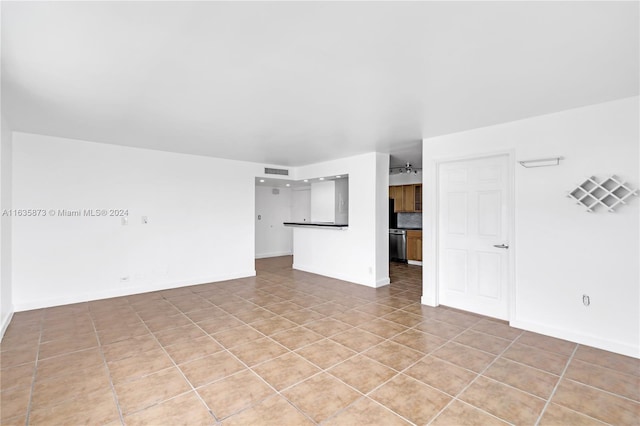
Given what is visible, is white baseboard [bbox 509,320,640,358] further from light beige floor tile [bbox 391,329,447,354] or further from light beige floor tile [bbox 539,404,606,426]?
light beige floor tile [bbox 539,404,606,426]

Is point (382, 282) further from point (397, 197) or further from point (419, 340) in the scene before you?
point (397, 197)

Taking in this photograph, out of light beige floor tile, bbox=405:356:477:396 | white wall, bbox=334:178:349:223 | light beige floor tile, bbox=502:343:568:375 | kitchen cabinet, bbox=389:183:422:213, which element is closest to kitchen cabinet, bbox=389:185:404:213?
kitchen cabinet, bbox=389:183:422:213

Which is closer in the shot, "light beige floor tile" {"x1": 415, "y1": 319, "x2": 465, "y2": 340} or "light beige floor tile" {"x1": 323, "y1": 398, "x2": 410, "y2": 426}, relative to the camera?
"light beige floor tile" {"x1": 323, "y1": 398, "x2": 410, "y2": 426}

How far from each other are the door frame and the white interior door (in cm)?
5

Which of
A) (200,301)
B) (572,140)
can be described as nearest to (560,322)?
(572,140)

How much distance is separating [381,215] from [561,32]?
4077 mm

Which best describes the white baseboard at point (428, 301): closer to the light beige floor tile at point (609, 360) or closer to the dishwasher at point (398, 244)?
the light beige floor tile at point (609, 360)

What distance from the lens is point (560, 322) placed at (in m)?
3.37

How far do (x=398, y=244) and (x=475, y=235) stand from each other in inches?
171

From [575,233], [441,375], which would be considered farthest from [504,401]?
[575,233]

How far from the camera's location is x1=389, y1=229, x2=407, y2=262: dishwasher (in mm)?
8375

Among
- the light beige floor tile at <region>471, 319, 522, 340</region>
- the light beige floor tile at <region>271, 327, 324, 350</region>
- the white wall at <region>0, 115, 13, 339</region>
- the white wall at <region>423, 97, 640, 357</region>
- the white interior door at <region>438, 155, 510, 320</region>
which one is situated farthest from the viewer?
the white interior door at <region>438, 155, 510, 320</region>

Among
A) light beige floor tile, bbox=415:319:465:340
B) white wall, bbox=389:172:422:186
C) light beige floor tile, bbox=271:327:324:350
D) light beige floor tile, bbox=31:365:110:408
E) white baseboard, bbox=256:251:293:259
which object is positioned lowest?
light beige floor tile, bbox=31:365:110:408

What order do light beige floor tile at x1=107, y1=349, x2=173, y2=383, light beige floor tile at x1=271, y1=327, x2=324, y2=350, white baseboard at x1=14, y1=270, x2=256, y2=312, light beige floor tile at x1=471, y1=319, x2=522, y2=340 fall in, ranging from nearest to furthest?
light beige floor tile at x1=107, y1=349, x2=173, y2=383 < light beige floor tile at x1=271, y1=327, x2=324, y2=350 < light beige floor tile at x1=471, y1=319, x2=522, y2=340 < white baseboard at x1=14, y1=270, x2=256, y2=312
